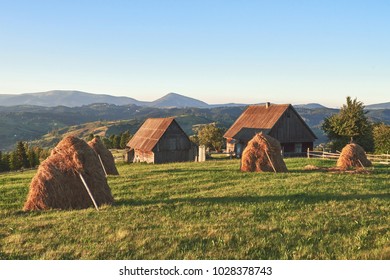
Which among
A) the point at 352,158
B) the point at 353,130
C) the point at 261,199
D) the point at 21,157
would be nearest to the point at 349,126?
the point at 353,130

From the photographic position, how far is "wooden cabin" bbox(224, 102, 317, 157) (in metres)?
49.7

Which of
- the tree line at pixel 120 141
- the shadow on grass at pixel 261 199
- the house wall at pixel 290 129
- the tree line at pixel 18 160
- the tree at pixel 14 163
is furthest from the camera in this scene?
the tree line at pixel 120 141

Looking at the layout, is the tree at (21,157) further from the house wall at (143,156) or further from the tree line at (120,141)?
the house wall at (143,156)

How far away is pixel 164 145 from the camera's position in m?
48.6

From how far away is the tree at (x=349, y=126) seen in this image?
51.3 metres

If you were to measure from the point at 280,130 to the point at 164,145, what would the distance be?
1809 cm

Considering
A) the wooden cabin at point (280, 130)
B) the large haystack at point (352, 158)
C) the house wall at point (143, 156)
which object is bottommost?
the house wall at point (143, 156)

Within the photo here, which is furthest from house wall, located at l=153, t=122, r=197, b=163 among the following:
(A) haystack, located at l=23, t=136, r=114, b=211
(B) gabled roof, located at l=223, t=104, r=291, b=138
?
(A) haystack, located at l=23, t=136, r=114, b=211

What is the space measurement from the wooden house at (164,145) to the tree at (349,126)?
77.1 ft

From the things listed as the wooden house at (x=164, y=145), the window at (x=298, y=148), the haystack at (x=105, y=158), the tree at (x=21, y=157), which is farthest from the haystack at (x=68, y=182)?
the tree at (x=21, y=157)

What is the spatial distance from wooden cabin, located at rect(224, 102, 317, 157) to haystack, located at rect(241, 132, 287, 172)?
76.0ft

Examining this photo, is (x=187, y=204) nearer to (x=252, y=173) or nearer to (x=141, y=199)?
(x=141, y=199)

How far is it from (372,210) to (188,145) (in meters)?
38.8

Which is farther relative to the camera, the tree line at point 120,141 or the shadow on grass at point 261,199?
the tree line at point 120,141
